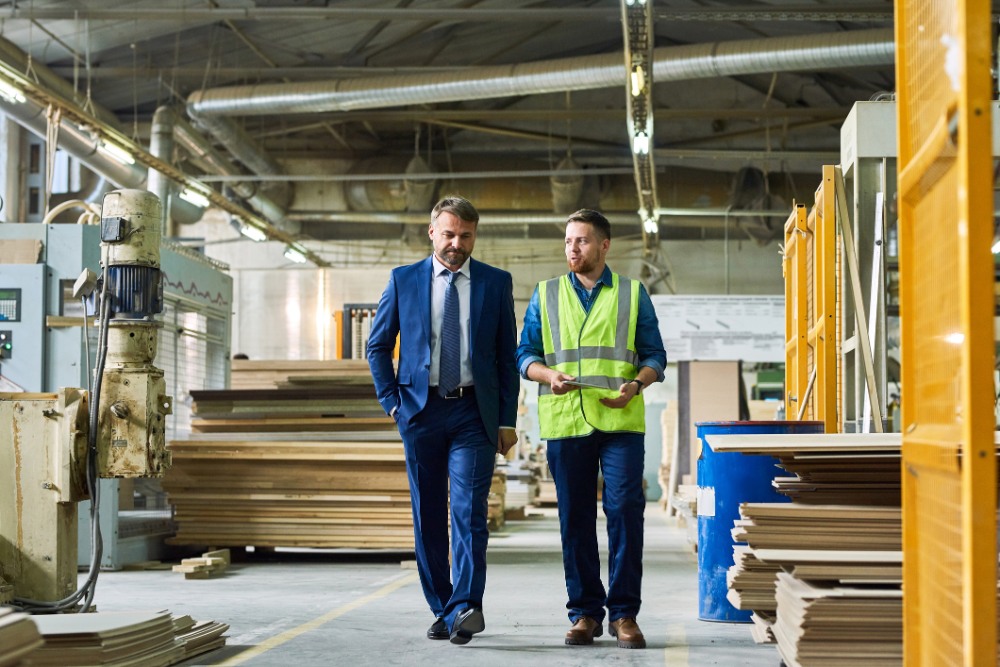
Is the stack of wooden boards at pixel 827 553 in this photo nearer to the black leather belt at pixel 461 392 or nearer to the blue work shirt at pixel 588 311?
the blue work shirt at pixel 588 311

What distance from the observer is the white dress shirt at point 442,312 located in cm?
530

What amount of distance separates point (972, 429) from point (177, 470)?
8.28 meters

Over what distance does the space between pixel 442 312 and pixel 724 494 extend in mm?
1582

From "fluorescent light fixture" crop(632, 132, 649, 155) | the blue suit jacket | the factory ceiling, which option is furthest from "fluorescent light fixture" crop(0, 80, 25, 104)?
the blue suit jacket

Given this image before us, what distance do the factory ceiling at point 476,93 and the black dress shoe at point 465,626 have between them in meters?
7.15

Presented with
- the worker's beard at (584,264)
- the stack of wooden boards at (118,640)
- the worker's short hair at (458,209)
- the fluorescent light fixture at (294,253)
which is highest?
the fluorescent light fixture at (294,253)

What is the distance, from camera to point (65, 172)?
18359mm

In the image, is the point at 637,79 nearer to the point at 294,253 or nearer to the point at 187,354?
the point at 187,354

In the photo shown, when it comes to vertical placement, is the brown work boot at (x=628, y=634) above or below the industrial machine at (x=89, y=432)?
below

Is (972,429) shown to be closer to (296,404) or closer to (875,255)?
(875,255)

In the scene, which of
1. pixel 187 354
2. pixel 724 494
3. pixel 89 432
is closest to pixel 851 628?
pixel 724 494

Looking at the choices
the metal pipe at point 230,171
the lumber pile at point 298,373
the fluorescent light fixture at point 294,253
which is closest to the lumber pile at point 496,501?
the lumber pile at point 298,373

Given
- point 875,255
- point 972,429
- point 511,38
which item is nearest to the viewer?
point 972,429

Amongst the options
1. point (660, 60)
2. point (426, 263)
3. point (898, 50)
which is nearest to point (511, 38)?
point (660, 60)
